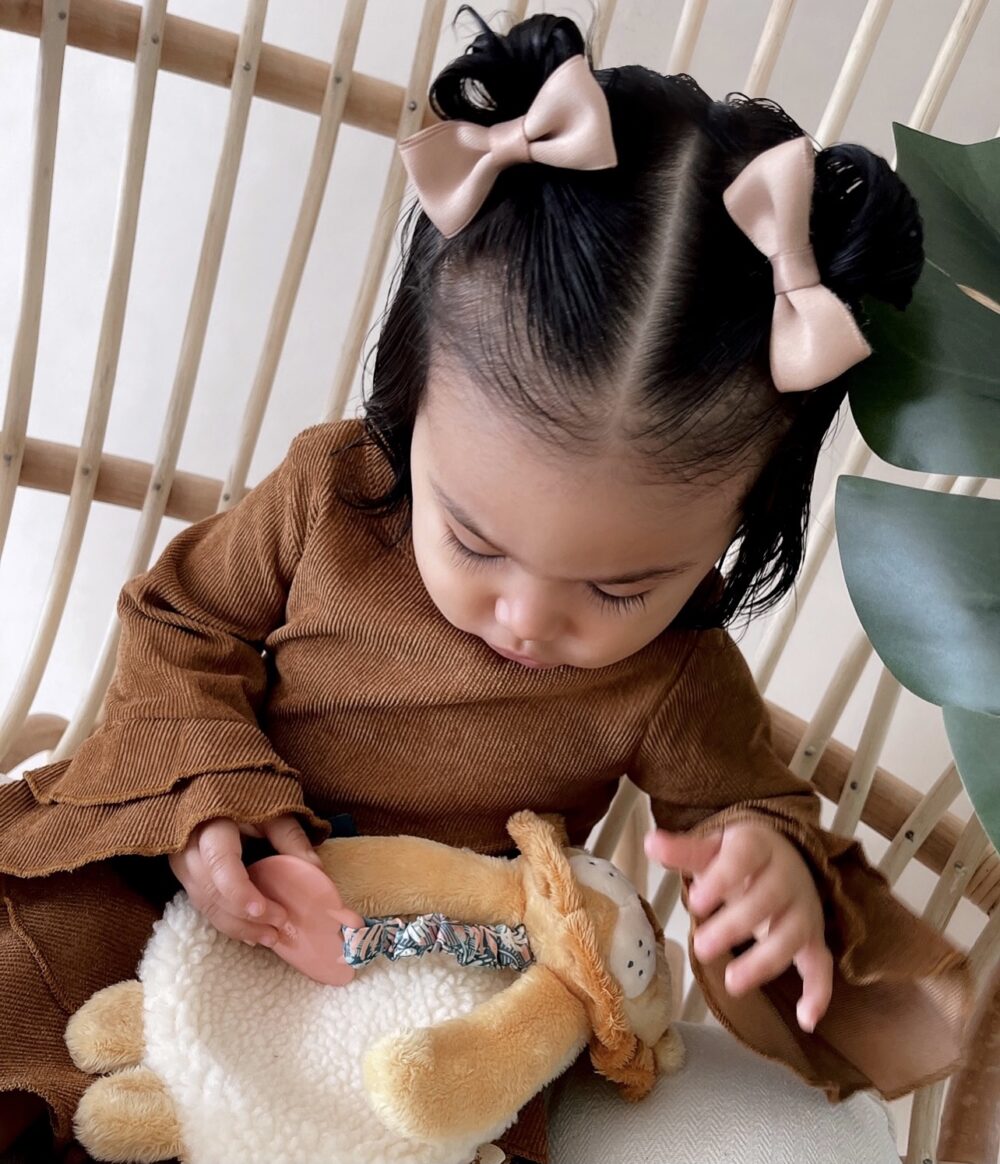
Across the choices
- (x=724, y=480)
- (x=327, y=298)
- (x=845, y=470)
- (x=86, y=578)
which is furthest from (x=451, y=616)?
(x=86, y=578)

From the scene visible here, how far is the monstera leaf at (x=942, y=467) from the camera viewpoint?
48 cm

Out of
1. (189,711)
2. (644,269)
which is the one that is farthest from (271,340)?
(644,269)

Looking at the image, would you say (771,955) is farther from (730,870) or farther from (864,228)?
(864,228)

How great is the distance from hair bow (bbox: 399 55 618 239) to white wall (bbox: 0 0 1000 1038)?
63 cm

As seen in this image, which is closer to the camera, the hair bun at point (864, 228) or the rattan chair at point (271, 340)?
the hair bun at point (864, 228)

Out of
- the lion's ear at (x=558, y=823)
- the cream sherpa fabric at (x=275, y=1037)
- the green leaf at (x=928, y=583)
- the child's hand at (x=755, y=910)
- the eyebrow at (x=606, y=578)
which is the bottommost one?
the cream sherpa fabric at (x=275, y=1037)

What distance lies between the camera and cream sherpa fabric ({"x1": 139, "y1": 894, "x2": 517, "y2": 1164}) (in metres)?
0.54

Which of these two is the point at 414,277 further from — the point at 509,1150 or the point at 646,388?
the point at 509,1150

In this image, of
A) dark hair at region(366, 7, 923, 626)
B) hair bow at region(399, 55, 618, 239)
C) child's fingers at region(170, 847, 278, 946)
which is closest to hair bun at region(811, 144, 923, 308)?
dark hair at region(366, 7, 923, 626)

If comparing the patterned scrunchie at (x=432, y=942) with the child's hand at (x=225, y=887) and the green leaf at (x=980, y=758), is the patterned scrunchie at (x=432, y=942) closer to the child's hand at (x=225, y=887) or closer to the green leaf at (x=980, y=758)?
the child's hand at (x=225, y=887)

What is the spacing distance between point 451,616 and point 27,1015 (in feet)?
0.97

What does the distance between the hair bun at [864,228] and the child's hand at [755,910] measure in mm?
284

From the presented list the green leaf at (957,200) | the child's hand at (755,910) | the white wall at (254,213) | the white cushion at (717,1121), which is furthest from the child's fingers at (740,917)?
the white wall at (254,213)

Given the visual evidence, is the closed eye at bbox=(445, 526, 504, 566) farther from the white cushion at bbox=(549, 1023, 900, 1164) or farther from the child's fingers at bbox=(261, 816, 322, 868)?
the white cushion at bbox=(549, 1023, 900, 1164)
